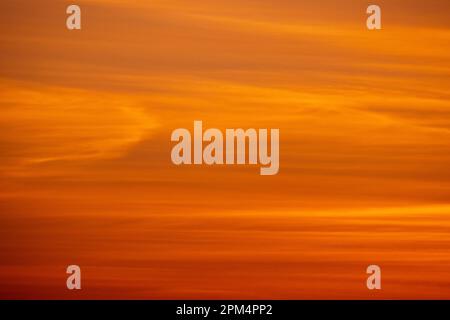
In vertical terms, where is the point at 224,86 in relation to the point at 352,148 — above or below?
above

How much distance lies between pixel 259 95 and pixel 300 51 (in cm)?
34

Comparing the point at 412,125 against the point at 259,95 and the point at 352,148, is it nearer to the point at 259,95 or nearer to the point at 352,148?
the point at 352,148

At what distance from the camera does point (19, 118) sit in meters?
4.33

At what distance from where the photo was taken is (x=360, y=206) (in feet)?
14.2

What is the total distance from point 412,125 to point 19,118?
2.18 metres

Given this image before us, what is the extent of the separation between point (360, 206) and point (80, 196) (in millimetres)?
1545

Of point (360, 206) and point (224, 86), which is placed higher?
point (224, 86)

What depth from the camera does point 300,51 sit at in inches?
171

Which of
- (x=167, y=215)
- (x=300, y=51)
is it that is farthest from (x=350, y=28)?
(x=167, y=215)

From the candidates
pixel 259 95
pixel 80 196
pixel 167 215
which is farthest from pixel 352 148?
pixel 80 196

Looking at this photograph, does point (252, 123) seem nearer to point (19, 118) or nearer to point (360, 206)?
point (360, 206)
